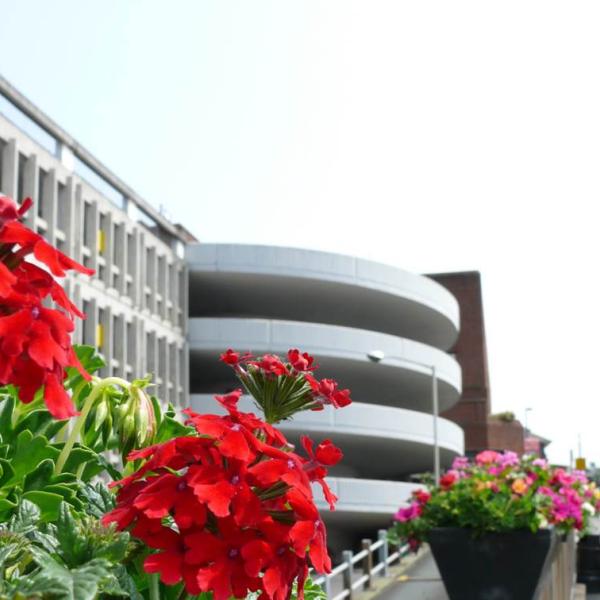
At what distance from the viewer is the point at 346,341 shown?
44.9 m

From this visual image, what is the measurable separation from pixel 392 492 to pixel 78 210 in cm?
1826

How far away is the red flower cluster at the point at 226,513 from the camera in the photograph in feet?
3.69

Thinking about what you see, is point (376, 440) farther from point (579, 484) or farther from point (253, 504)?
point (253, 504)

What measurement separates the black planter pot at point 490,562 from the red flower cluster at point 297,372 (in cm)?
354

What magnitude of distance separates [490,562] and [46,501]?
3.71m

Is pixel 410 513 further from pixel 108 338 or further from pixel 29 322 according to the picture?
pixel 108 338

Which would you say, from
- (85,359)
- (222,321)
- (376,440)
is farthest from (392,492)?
(85,359)

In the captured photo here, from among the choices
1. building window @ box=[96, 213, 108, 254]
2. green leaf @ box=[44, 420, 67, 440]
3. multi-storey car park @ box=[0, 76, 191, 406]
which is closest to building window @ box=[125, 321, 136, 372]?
multi-storey car park @ box=[0, 76, 191, 406]

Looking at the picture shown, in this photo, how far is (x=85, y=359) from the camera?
1972 millimetres

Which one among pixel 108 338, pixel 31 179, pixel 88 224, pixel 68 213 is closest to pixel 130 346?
pixel 108 338

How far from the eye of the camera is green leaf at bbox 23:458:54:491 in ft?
5.17

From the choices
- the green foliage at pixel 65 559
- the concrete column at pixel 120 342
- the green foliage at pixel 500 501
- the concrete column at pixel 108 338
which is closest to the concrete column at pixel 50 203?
the concrete column at pixel 108 338

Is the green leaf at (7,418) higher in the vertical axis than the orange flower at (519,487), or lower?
higher

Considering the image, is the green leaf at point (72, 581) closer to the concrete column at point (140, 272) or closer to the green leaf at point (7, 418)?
the green leaf at point (7, 418)
